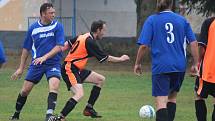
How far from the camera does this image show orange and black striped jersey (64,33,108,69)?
12.8m

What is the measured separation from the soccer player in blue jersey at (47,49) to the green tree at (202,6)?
18.3 metres

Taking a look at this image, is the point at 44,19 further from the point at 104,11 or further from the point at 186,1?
the point at 104,11

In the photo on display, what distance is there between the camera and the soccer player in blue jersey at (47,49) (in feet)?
39.2

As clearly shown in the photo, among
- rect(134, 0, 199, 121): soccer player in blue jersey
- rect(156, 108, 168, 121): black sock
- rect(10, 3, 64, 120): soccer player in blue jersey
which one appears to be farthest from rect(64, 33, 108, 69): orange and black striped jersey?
rect(156, 108, 168, 121): black sock

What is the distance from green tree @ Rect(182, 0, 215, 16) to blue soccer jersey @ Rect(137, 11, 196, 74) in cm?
1983

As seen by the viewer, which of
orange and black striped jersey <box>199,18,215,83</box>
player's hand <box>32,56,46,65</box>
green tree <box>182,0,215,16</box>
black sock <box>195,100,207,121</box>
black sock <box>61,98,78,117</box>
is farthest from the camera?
green tree <box>182,0,215,16</box>

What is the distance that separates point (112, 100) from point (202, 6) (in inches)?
594

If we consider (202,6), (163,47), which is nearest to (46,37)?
(163,47)

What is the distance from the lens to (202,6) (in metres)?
30.9

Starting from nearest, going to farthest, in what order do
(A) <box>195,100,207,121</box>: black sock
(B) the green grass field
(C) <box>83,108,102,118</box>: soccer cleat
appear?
(A) <box>195,100,207,121</box>: black sock < (C) <box>83,108,102,118</box>: soccer cleat < (B) the green grass field

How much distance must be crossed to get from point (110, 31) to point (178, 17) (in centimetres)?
3676

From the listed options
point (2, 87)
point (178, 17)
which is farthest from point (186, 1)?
point (178, 17)

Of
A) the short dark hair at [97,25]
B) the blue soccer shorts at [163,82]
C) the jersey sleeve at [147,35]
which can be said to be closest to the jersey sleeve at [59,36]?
the short dark hair at [97,25]

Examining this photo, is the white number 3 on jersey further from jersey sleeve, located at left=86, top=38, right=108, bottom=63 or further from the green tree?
the green tree
